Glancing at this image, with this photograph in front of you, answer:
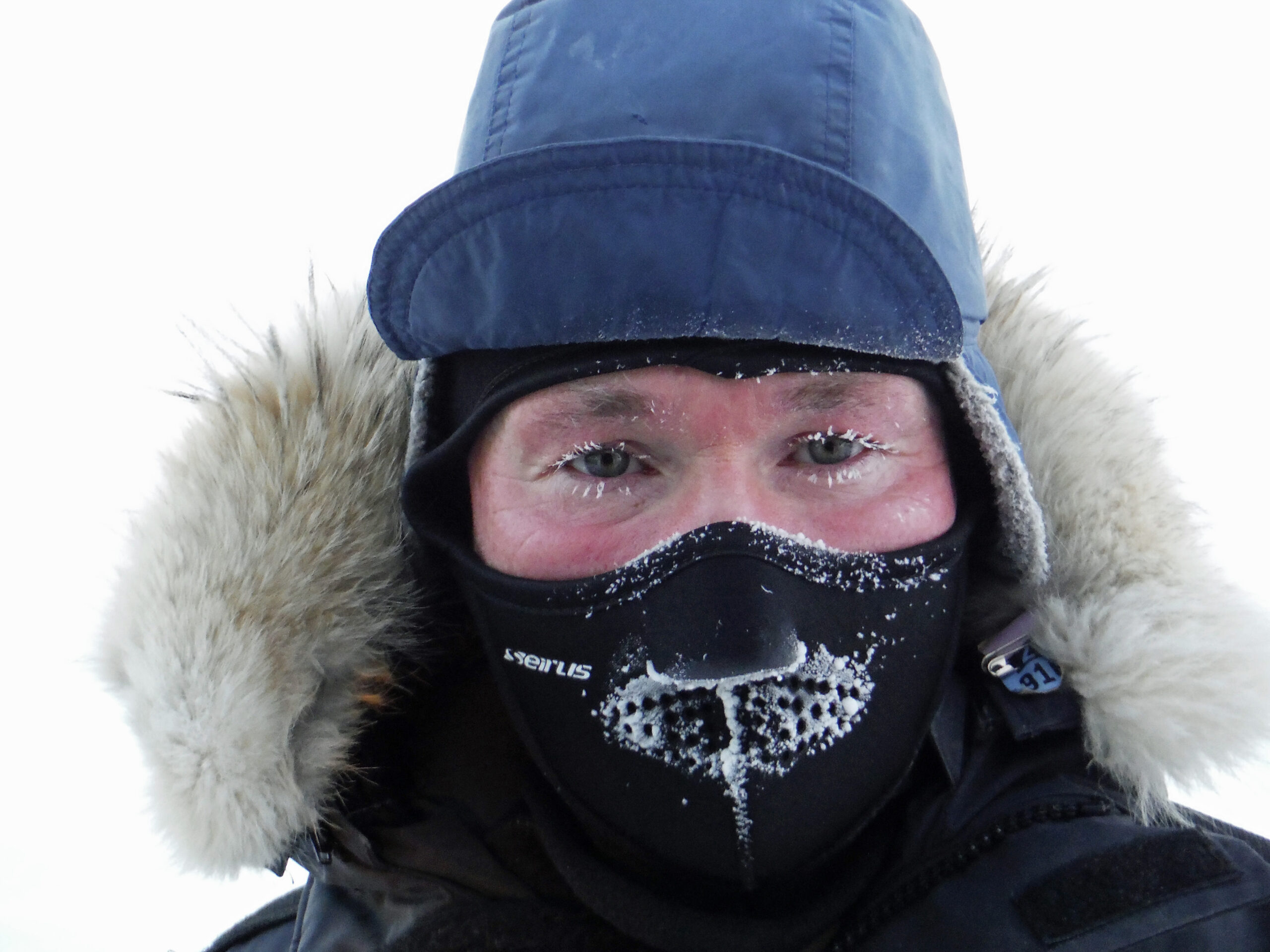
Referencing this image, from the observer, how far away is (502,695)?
4.68 feet

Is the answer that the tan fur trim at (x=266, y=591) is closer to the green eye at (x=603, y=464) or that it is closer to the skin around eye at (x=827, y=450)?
the green eye at (x=603, y=464)

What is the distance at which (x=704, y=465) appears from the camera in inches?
51.4

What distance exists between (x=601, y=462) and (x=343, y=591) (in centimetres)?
46

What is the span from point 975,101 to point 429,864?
19.1 ft

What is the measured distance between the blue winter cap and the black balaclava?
0.26 ft


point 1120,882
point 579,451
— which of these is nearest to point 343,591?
point 579,451

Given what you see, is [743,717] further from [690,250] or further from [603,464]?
[690,250]

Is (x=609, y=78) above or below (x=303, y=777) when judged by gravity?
above

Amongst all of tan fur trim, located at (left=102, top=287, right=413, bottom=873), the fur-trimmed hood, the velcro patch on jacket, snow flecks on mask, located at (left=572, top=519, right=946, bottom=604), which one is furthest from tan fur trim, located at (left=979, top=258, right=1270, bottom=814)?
tan fur trim, located at (left=102, top=287, right=413, bottom=873)

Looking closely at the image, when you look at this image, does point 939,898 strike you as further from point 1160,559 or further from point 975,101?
point 975,101

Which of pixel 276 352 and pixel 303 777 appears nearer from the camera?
pixel 303 777

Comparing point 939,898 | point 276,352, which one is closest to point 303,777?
point 276,352

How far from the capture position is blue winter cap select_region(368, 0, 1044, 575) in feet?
3.78

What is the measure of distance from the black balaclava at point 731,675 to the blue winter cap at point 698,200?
0.26ft
